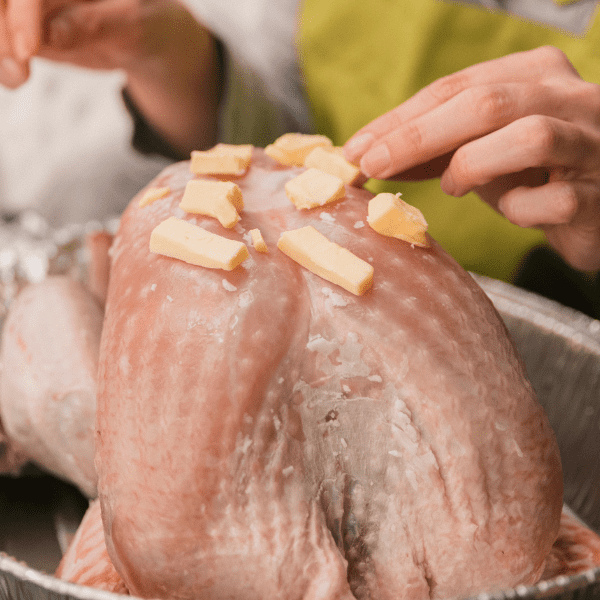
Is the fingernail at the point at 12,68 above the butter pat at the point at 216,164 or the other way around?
the other way around

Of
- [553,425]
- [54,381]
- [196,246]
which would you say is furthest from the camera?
[553,425]

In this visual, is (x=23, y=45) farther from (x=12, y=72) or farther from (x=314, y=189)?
(x=314, y=189)

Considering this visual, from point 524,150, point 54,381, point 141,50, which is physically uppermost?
point 524,150

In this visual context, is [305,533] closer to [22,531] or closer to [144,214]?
[144,214]

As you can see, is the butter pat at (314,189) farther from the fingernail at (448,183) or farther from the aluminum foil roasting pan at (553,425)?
the aluminum foil roasting pan at (553,425)

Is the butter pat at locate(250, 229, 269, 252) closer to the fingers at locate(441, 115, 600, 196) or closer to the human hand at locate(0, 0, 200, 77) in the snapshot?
the fingers at locate(441, 115, 600, 196)

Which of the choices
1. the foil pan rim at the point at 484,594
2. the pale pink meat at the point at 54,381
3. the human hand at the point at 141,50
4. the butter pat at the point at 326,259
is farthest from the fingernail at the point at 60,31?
the foil pan rim at the point at 484,594

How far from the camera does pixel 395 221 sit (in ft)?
1.75

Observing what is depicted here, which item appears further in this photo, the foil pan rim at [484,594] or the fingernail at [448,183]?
the fingernail at [448,183]

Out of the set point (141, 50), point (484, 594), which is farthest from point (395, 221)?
point (141, 50)

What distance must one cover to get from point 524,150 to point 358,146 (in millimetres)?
168

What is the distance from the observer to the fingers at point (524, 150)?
1.89 feet

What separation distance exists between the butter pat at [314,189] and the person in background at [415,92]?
0.06 metres

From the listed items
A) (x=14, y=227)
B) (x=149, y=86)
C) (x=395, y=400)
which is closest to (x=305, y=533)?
(x=395, y=400)
